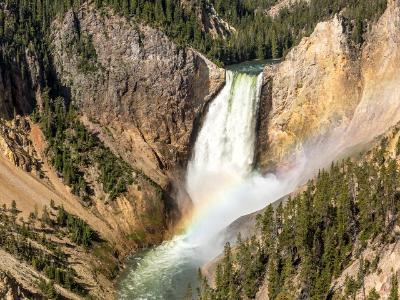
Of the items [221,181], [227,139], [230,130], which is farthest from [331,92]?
[221,181]

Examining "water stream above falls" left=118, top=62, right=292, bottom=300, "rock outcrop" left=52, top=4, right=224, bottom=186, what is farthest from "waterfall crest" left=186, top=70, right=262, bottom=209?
"rock outcrop" left=52, top=4, right=224, bottom=186

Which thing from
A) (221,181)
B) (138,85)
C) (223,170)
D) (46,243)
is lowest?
(46,243)

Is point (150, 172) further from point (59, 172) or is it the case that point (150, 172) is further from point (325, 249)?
point (325, 249)

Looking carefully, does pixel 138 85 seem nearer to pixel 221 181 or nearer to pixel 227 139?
pixel 227 139

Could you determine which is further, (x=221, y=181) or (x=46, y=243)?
(x=221, y=181)

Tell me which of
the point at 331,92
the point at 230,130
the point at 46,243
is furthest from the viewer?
the point at 230,130

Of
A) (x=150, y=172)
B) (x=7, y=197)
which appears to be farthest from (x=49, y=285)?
(x=150, y=172)

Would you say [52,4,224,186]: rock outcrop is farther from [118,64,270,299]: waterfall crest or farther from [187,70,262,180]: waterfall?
[118,64,270,299]: waterfall crest
